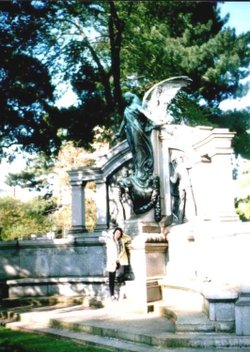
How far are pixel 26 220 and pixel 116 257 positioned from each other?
33.4 m

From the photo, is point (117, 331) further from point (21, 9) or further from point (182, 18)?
point (182, 18)

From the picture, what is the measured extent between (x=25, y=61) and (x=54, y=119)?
319 centimetres

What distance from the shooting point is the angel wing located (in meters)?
12.2

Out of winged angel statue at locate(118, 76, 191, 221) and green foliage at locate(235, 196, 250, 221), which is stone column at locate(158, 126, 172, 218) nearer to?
winged angel statue at locate(118, 76, 191, 221)

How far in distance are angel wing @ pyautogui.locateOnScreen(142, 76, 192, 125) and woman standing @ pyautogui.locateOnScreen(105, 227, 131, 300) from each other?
127 inches

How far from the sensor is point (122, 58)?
2367 cm

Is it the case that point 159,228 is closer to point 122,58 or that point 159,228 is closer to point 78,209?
point 78,209

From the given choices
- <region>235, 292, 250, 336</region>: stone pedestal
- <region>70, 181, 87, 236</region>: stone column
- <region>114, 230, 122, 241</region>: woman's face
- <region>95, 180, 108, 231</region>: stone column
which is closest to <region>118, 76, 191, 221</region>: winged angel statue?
<region>114, 230, 122, 241</region>: woman's face

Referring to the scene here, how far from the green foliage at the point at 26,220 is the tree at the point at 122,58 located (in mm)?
20221

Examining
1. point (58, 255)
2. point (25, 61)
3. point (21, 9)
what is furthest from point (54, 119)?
point (58, 255)

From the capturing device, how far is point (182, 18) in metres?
22.2

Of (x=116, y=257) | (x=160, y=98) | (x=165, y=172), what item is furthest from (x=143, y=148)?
(x=116, y=257)

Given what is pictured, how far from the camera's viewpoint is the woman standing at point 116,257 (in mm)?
10305

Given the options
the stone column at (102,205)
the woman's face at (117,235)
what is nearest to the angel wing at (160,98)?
the stone column at (102,205)
